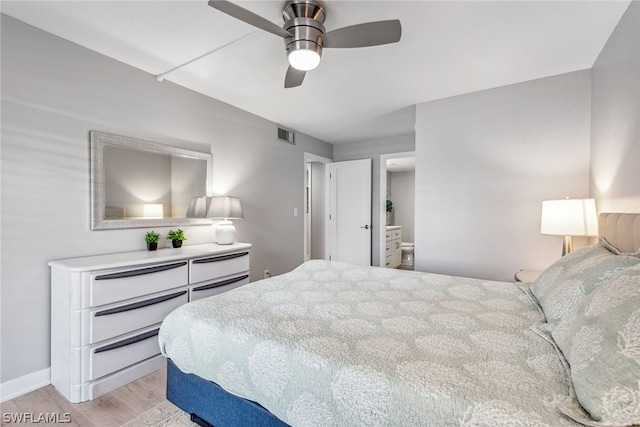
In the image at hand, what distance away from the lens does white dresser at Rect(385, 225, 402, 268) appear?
203 inches

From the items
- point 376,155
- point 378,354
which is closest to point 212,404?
point 378,354

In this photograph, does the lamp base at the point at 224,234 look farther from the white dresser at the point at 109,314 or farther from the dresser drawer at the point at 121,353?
the dresser drawer at the point at 121,353

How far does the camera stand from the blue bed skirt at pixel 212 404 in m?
1.19

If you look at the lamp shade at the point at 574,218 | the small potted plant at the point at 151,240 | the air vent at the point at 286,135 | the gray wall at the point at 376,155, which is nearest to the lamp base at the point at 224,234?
the small potted plant at the point at 151,240

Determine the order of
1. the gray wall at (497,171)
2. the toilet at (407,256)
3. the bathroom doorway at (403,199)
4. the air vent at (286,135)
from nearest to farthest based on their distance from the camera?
the gray wall at (497,171) < the air vent at (286,135) < the toilet at (407,256) < the bathroom doorway at (403,199)

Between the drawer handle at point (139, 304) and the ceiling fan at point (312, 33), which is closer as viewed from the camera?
the ceiling fan at point (312, 33)

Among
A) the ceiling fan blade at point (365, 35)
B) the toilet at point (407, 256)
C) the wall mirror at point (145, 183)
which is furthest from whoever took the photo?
the toilet at point (407, 256)

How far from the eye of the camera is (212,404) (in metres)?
1.36

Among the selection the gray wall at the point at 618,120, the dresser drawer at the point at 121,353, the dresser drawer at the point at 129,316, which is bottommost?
the dresser drawer at the point at 121,353

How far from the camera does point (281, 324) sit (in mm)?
1266

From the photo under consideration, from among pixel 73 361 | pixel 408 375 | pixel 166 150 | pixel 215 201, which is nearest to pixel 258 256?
pixel 215 201

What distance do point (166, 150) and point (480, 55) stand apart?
2.83 metres

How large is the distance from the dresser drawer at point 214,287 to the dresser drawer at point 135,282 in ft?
0.47

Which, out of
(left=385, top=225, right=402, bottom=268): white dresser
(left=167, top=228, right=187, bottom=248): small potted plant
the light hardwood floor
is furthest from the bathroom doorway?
the light hardwood floor
